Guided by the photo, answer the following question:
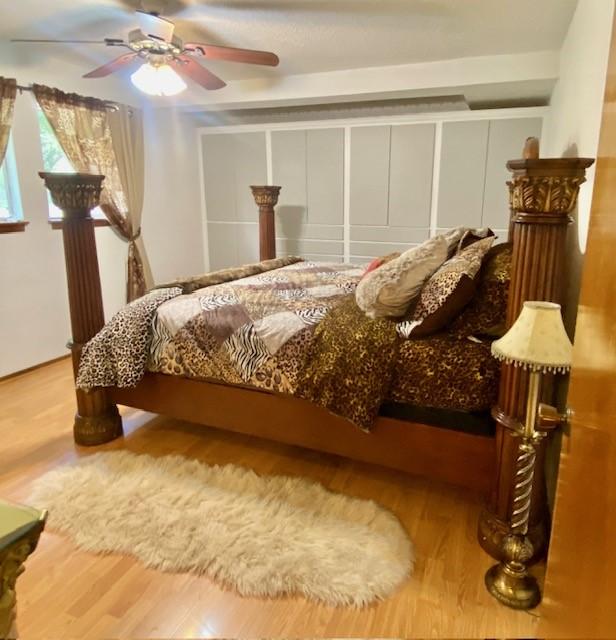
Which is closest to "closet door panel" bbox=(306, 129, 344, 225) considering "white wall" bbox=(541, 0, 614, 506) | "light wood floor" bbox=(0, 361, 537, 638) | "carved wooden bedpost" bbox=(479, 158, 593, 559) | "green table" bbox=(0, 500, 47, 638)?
"white wall" bbox=(541, 0, 614, 506)

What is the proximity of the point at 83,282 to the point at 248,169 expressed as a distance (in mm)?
3107

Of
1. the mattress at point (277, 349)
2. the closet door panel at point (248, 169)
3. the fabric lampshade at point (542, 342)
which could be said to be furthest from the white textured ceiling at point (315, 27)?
the fabric lampshade at point (542, 342)

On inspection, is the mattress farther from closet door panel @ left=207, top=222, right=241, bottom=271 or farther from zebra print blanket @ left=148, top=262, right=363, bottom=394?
closet door panel @ left=207, top=222, right=241, bottom=271

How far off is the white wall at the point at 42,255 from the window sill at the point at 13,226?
0.15 feet

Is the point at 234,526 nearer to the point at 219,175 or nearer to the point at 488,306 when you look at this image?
the point at 488,306

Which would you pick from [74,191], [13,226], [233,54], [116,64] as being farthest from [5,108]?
[233,54]

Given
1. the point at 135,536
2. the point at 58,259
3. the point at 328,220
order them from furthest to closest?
1. the point at 328,220
2. the point at 58,259
3. the point at 135,536

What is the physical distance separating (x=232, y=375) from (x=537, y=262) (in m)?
1.36

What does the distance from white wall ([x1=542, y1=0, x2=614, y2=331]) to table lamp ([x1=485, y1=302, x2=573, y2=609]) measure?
0.61 m

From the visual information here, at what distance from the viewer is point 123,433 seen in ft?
8.73

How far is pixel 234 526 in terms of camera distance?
1.86 metres

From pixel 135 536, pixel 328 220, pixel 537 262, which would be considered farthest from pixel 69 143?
pixel 537 262

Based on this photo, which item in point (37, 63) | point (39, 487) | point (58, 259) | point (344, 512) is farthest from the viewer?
point (58, 259)

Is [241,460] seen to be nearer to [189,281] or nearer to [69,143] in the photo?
[189,281]
